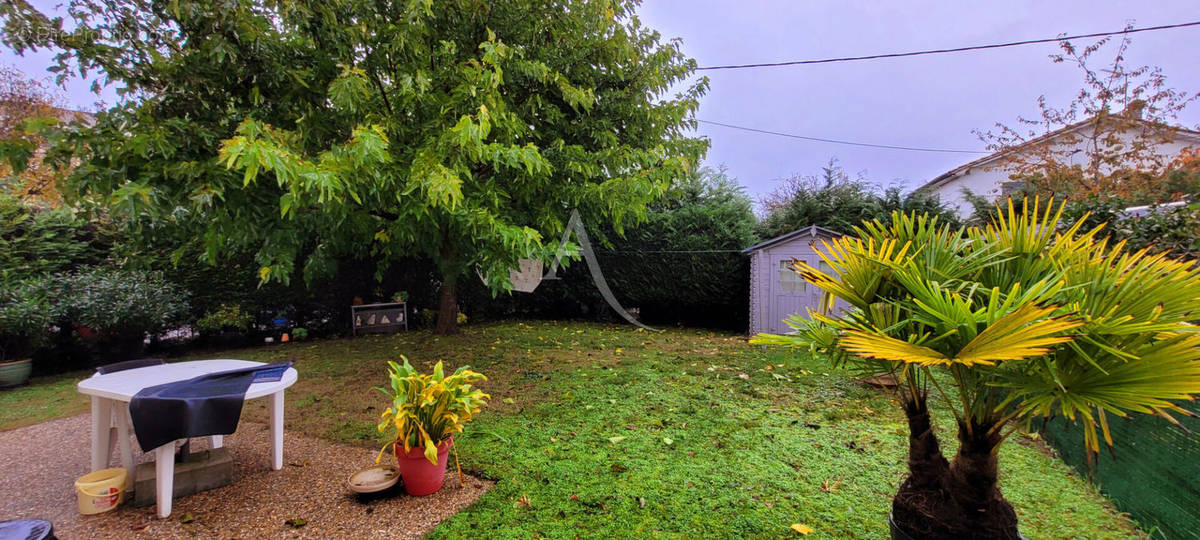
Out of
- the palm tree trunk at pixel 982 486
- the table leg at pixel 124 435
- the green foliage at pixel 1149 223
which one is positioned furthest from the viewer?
the green foliage at pixel 1149 223

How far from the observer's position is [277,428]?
2.66 metres

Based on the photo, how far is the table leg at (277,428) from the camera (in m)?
2.59

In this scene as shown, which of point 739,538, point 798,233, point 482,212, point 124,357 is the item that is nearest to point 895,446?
point 739,538

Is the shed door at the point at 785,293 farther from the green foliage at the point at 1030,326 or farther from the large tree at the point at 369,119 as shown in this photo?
the green foliage at the point at 1030,326

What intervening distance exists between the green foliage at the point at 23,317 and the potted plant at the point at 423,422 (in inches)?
234

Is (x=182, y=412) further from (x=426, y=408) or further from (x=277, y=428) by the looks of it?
(x=426, y=408)

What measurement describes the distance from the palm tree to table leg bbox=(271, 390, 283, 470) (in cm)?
269

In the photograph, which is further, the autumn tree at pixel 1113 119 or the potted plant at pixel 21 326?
the autumn tree at pixel 1113 119

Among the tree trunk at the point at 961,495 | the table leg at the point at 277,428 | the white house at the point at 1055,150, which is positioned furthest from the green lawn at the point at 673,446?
the white house at the point at 1055,150

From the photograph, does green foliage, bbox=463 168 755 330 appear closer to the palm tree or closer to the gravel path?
the gravel path

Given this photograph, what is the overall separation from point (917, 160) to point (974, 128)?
522 centimetres

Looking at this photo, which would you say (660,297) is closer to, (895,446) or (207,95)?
(895,446)

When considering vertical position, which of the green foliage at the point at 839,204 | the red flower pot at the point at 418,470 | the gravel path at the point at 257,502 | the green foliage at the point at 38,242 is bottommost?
the gravel path at the point at 257,502

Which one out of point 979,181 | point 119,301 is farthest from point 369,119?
point 979,181
